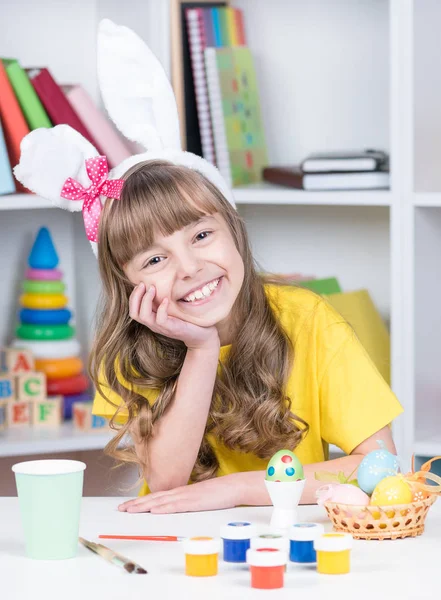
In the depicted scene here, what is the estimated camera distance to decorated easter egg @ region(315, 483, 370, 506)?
1.11 m

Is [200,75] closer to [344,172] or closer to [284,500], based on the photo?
[344,172]

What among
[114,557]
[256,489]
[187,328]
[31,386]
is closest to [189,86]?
[31,386]

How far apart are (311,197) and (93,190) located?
777mm

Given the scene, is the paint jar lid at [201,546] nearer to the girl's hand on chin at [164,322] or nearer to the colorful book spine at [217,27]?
the girl's hand on chin at [164,322]

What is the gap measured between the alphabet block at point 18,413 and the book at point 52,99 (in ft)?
2.01

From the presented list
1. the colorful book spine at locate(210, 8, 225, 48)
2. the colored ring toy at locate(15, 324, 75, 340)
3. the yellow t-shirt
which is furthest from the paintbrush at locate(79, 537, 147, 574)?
the colorful book spine at locate(210, 8, 225, 48)

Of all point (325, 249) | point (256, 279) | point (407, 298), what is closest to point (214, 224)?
point (256, 279)

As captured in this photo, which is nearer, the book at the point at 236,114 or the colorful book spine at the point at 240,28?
the book at the point at 236,114

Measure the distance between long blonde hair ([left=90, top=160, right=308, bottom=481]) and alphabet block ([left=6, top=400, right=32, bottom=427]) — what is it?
2.39ft

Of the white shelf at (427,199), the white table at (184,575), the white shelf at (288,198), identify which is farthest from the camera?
the white shelf at (288,198)

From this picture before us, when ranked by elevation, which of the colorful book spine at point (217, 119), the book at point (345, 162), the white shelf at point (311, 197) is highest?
the colorful book spine at point (217, 119)

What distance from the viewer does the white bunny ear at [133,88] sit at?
61.1 inches

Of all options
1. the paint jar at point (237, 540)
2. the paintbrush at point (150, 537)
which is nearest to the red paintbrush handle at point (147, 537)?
the paintbrush at point (150, 537)

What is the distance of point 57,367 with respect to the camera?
7.82ft
